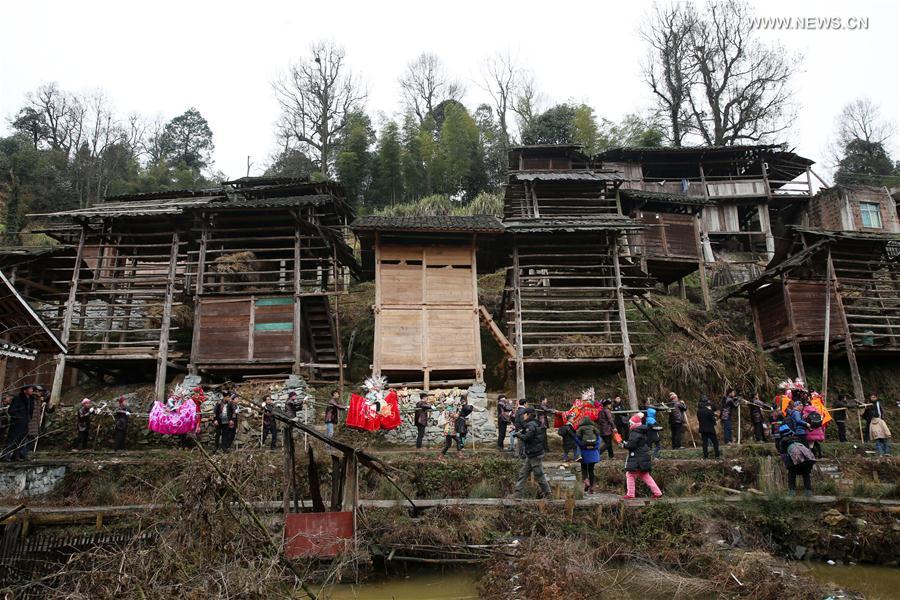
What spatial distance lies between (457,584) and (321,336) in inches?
490

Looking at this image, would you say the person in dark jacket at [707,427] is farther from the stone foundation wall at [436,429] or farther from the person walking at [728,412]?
the stone foundation wall at [436,429]

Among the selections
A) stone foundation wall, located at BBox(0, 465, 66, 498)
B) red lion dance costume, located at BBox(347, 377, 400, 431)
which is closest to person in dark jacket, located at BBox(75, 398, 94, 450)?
stone foundation wall, located at BBox(0, 465, 66, 498)

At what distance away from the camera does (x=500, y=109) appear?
139 ft

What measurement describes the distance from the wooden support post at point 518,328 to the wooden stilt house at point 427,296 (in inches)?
42.6

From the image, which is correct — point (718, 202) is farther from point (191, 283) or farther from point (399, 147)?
point (191, 283)

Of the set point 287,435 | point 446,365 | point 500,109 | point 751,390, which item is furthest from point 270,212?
point 500,109

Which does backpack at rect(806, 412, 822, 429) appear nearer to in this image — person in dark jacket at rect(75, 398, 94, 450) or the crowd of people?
the crowd of people

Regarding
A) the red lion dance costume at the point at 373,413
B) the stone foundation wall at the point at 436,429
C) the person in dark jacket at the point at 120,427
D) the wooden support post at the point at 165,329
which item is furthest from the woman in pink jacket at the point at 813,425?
the wooden support post at the point at 165,329

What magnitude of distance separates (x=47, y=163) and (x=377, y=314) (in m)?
28.7

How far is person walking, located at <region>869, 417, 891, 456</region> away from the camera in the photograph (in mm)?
14242

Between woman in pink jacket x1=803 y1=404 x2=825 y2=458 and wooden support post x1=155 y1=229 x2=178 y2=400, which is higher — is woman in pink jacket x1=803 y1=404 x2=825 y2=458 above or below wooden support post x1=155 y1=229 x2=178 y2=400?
below

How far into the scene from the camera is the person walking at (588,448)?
11.4 m

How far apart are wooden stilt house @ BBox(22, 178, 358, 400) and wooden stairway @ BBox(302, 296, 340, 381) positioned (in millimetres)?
37

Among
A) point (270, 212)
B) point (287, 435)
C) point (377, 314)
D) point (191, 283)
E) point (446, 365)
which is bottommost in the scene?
point (287, 435)
